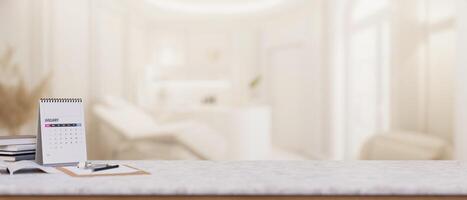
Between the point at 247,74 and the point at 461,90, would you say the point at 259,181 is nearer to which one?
the point at 461,90

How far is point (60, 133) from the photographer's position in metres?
1.28

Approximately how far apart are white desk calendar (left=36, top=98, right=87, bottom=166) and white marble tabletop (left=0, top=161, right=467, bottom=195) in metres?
0.18

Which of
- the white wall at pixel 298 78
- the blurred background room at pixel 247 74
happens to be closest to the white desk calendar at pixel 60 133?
the blurred background room at pixel 247 74

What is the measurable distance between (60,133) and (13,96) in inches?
109

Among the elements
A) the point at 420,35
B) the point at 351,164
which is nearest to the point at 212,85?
the point at 420,35

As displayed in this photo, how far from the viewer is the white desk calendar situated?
4.08 feet

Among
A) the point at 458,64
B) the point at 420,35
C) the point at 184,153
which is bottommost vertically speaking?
the point at 184,153

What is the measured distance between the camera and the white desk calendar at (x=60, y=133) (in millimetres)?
1244

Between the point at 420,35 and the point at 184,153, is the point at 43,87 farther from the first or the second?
the point at 420,35

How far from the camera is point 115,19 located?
516 cm

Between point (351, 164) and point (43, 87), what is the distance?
10.7ft

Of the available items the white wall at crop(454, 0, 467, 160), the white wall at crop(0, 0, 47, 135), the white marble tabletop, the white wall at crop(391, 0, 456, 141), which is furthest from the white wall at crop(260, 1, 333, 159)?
the white marble tabletop

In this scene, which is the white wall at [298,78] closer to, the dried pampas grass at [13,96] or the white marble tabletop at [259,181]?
the dried pampas grass at [13,96]

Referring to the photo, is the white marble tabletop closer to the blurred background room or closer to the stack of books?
the stack of books
